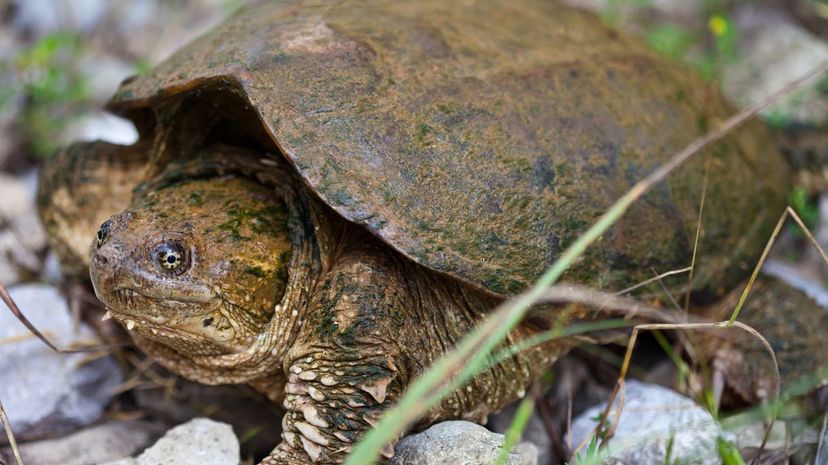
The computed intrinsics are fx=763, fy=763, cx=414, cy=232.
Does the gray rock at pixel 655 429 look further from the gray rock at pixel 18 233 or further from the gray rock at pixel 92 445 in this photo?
the gray rock at pixel 18 233

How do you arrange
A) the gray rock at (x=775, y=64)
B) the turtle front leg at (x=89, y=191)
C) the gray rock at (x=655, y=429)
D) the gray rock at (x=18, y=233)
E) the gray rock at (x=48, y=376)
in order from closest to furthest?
the gray rock at (x=655, y=429) → the gray rock at (x=48, y=376) → the turtle front leg at (x=89, y=191) → the gray rock at (x=18, y=233) → the gray rock at (x=775, y=64)

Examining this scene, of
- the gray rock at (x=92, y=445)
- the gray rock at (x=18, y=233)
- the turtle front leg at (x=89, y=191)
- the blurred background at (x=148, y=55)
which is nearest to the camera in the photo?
the gray rock at (x=92, y=445)

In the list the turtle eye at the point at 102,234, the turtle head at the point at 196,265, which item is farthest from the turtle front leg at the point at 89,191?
the turtle eye at the point at 102,234

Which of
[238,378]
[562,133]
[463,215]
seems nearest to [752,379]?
[562,133]

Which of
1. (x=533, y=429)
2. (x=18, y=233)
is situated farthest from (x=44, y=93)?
(x=533, y=429)

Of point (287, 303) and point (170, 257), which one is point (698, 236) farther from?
point (170, 257)

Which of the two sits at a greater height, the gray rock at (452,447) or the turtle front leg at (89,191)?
the turtle front leg at (89,191)
